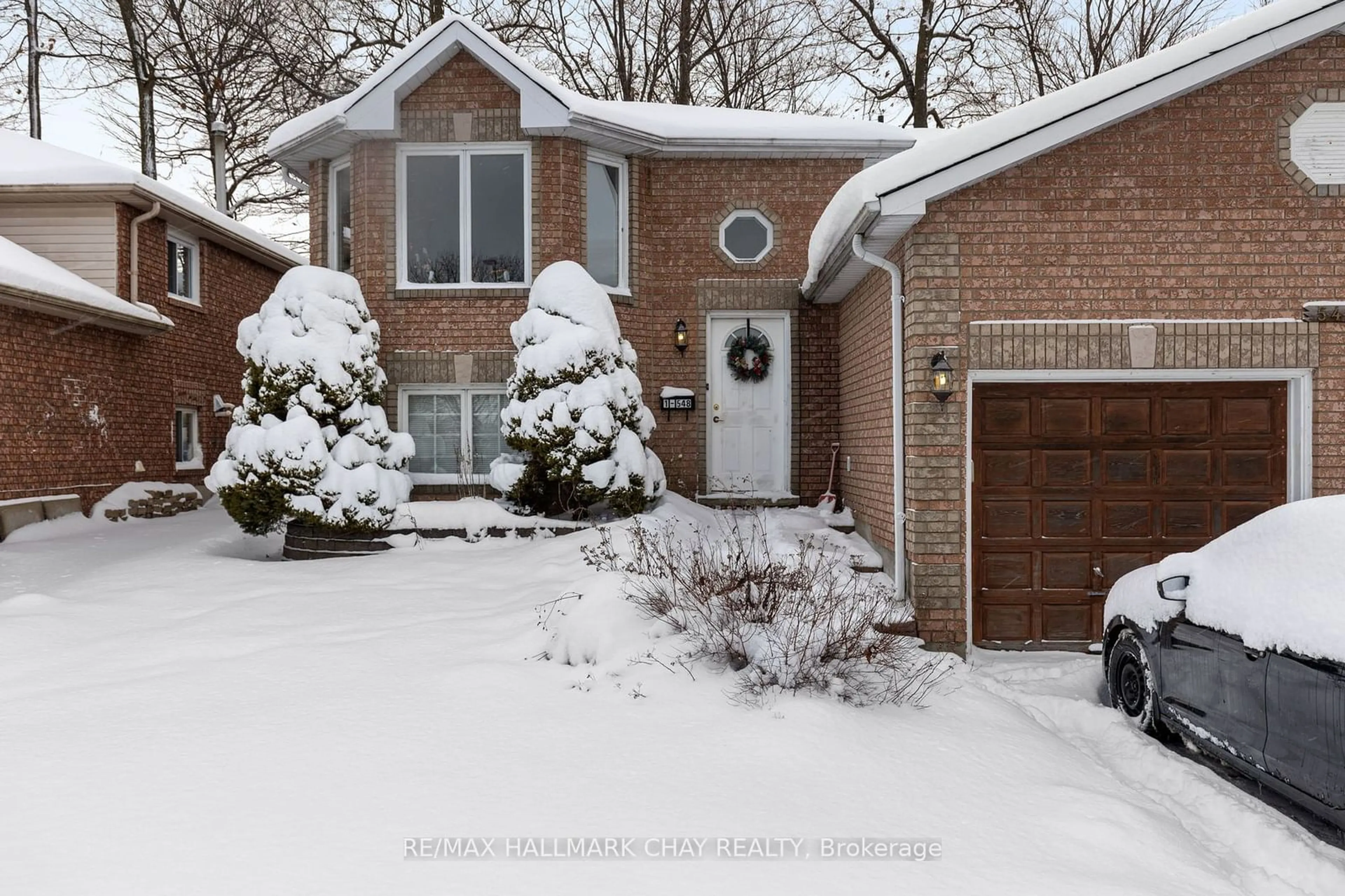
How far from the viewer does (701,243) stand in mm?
12156

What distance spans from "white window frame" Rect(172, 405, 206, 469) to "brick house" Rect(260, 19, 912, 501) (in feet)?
17.1

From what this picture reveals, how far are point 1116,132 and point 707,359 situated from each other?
606 centimetres

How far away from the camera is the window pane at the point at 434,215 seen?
38.0ft

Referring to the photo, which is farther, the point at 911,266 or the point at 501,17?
the point at 501,17

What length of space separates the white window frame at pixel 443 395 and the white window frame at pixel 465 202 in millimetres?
1282

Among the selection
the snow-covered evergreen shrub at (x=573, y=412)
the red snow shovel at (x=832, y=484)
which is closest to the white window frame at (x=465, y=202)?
the snow-covered evergreen shrub at (x=573, y=412)

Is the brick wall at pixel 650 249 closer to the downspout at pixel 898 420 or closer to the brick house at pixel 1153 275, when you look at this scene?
the downspout at pixel 898 420

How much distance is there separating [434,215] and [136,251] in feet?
18.4

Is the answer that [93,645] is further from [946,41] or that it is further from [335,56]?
[946,41]

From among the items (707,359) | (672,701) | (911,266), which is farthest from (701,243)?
(672,701)

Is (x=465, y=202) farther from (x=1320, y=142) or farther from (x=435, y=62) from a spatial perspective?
(x=1320, y=142)

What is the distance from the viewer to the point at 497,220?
11.6m

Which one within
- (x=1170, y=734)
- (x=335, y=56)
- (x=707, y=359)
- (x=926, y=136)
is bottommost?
(x=1170, y=734)

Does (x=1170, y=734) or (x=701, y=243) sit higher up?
(x=701, y=243)
